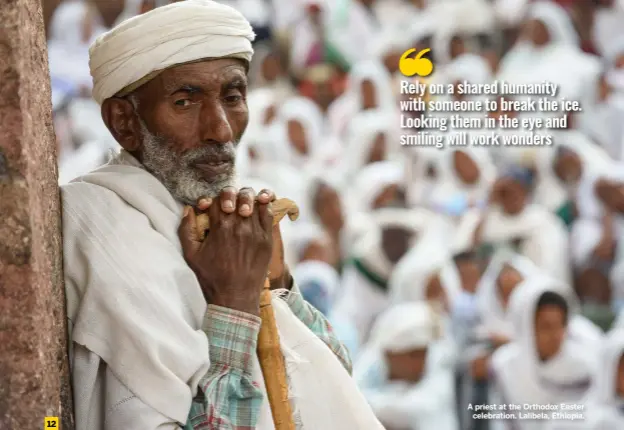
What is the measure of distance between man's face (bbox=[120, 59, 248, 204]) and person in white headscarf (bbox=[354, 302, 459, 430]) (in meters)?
4.18

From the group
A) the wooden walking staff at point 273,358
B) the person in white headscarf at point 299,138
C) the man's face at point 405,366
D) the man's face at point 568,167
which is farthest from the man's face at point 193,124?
the person in white headscarf at point 299,138

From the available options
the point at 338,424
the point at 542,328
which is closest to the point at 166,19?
the point at 338,424

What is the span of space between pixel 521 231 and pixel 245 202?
634cm

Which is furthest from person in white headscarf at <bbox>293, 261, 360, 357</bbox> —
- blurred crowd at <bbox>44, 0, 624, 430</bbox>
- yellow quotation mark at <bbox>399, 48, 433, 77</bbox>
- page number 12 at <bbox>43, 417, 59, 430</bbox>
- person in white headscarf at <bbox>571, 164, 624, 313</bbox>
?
page number 12 at <bbox>43, 417, 59, 430</bbox>

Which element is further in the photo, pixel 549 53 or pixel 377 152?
pixel 549 53

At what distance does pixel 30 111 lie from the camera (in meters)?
1.83

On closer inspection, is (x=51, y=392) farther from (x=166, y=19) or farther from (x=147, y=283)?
(x=166, y=19)

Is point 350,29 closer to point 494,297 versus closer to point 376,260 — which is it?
point 376,260

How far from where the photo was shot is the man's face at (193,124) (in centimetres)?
209

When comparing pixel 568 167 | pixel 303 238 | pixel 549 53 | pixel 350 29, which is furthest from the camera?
pixel 350 29

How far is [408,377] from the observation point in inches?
249

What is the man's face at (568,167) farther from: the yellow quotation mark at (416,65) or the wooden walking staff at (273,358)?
the wooden walking staff at (273,358)

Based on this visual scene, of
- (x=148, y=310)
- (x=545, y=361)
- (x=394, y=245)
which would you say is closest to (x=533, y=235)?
(x=394, y=245)

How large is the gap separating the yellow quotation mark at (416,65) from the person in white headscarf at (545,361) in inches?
64.4
